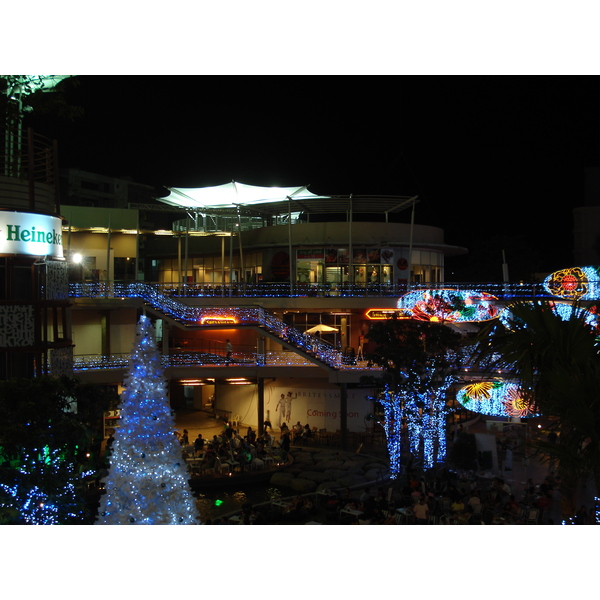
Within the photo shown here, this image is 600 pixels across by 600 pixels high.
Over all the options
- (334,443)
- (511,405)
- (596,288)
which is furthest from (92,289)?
(596,288)

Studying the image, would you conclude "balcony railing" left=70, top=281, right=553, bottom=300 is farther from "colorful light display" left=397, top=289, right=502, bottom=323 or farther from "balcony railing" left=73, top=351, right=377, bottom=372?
"colorful light display" left=397, top=289, right=502, bottom=323

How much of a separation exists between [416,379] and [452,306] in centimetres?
322

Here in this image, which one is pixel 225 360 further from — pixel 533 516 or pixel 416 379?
pixel 533 516

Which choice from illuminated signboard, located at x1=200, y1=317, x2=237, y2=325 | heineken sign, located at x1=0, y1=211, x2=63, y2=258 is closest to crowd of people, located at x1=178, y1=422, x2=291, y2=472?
illuminated signboard, located at x1=200, y1=317, x2=237, y2=325

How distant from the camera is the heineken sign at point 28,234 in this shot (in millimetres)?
14930

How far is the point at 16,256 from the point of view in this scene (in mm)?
15195

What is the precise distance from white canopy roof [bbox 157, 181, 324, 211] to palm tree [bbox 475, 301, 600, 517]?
27840mm

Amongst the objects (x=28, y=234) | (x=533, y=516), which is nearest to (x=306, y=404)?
(x=533, y=516)

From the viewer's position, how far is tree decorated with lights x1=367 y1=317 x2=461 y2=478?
66.7 feet

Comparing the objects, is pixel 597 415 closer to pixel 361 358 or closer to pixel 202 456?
pixel 202 456

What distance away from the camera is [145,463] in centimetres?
1050

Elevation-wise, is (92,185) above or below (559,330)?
above

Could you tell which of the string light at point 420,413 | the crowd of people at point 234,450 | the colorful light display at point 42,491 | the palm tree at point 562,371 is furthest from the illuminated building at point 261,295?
the palm tree at point 562,371

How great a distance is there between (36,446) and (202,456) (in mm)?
12530
